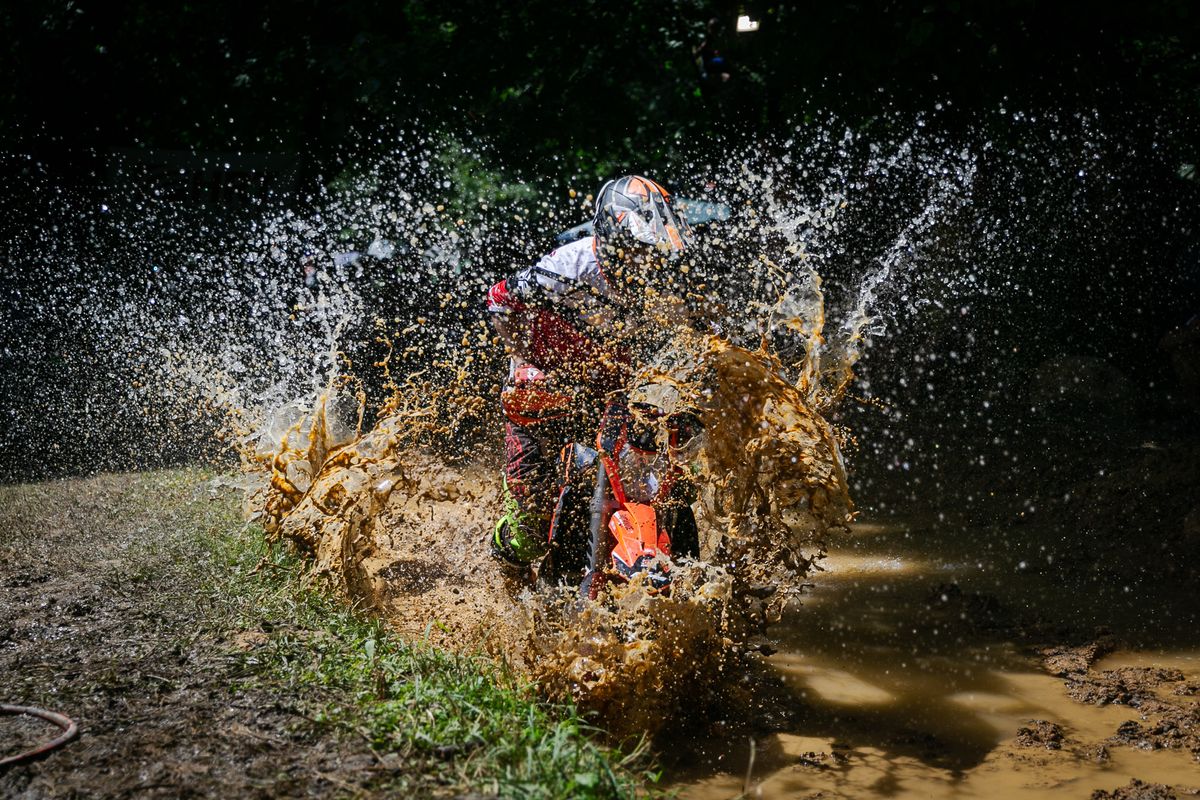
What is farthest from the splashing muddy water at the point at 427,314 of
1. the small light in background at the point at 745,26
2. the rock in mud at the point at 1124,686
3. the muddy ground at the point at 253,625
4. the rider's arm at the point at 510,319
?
the rock in mud at the point at 1124,686

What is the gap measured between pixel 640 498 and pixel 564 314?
0.88m

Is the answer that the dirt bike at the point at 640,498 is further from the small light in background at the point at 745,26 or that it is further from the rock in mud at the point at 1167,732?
the small light in background at the point at 745,26

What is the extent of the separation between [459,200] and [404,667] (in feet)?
22.2

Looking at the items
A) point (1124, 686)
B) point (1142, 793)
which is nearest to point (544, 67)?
point (1124, 686)

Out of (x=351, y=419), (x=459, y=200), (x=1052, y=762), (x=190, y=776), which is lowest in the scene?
(x=1052, y=762)

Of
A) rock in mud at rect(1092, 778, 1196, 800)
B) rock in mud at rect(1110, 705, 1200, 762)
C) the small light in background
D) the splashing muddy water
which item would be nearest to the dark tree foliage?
the small light in background

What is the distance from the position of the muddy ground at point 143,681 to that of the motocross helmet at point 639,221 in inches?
77.1

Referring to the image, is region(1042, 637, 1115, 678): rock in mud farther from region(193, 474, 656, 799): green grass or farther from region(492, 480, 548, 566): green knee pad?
region(492, 480, 548, 566): green knee pad

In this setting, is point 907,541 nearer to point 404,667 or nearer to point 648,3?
point 404,667

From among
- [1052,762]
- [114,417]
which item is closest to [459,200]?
[114,417]

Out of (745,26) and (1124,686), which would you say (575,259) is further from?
(745,26)

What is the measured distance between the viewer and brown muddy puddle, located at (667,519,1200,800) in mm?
3312

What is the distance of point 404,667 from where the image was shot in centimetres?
341

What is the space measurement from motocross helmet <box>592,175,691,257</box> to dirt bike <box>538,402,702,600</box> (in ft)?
1.97
